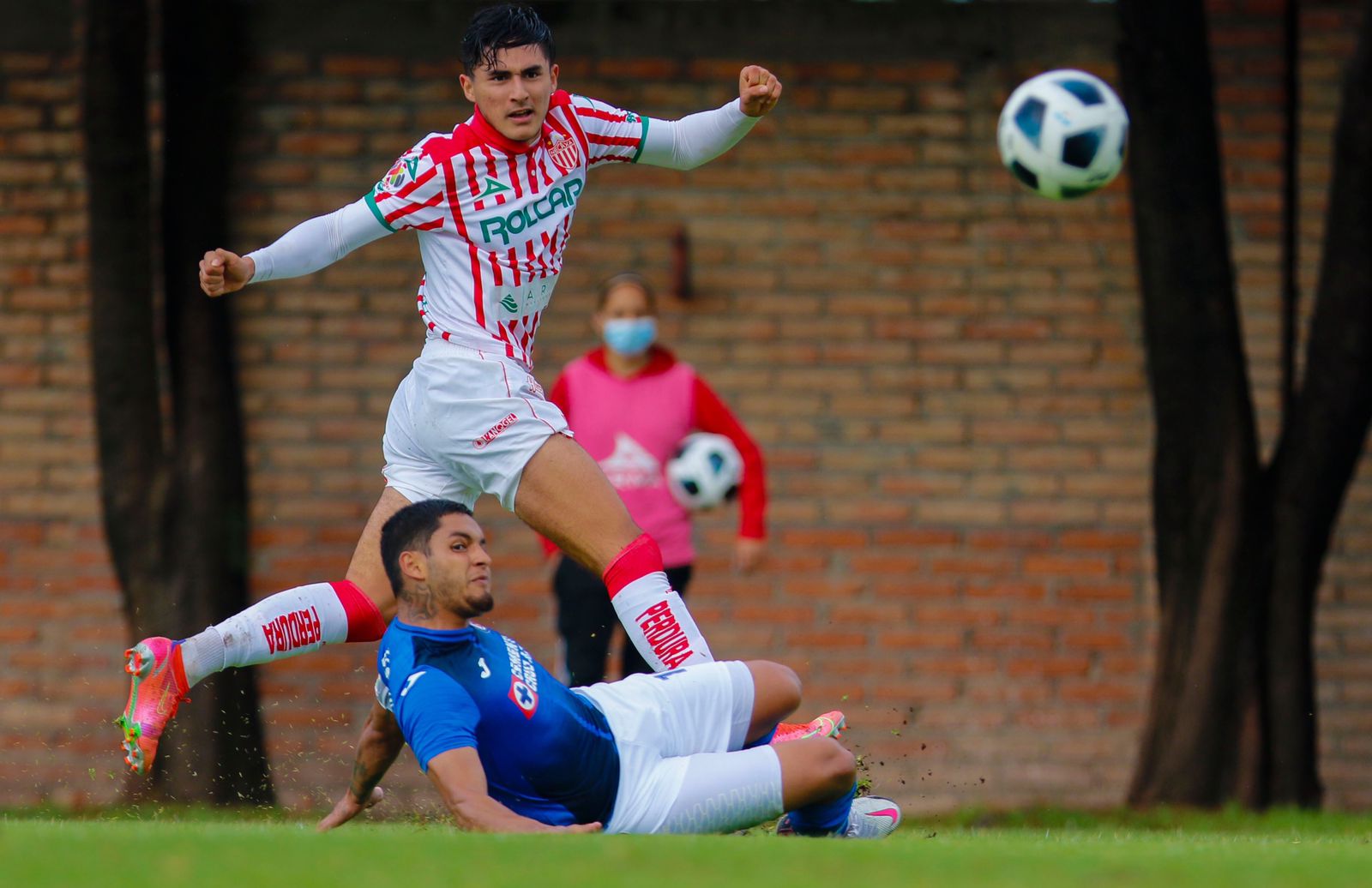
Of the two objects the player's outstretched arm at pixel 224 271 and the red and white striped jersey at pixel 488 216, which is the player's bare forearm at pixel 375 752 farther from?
the player's outstretched arm at pixel 224 271

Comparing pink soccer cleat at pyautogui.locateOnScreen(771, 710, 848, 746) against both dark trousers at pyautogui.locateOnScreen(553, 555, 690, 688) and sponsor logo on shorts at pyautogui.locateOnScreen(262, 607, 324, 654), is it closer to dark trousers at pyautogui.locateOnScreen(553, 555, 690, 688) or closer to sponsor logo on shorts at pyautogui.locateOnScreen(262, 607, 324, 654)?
sponsor logo on shorts at pyautogui.locateOnScreen(262, 607, 324, 654)

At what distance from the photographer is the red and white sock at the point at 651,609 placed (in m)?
4.86

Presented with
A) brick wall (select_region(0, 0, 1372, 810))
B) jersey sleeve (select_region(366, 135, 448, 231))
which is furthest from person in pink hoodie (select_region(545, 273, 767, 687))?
jersey sleeve (select_region(366, 135, 448, 231))

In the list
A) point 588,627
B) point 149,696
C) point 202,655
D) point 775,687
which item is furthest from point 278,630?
point 588,627

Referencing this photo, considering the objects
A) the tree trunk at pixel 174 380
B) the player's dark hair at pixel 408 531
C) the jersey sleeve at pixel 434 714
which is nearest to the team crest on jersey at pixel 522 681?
the jersey sleeve at pixel 434 714

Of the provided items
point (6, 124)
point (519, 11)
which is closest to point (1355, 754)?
point (519, 11)

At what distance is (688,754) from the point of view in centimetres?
462

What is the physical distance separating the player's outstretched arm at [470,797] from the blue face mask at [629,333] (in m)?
3.42

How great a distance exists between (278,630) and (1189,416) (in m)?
4.57

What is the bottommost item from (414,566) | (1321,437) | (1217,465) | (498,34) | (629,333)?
(414,566)

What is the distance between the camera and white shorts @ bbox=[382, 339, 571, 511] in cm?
488

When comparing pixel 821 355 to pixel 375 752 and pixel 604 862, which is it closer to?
pixel 375 752

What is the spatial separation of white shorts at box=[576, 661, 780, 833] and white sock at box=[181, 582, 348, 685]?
0.81 metres

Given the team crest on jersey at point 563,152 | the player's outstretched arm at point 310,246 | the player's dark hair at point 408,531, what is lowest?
the player's dark hair at point 408,531
